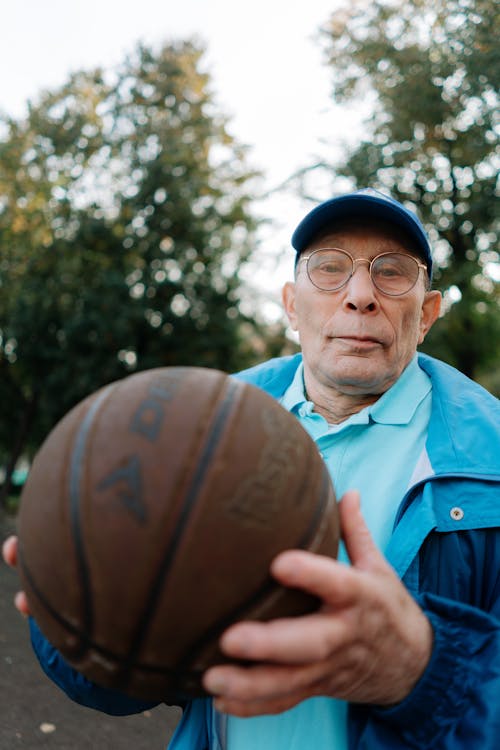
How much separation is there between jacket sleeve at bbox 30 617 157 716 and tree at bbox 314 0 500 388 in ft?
40.3

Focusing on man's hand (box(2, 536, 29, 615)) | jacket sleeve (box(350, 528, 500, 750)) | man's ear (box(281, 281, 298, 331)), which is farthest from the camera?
man's ear (box(281, 281, 298, 331))

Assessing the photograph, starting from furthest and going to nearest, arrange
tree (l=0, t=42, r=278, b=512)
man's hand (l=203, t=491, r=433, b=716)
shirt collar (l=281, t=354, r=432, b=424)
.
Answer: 1. tree (l=0, t=42, r=278, b=512)
2. shirt collar (l=281, t=354, r=432, b=424)
3. man's hand (l=203, t=491, r=433, b=716)

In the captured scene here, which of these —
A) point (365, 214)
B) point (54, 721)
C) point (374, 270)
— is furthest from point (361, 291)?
point (54, 721)

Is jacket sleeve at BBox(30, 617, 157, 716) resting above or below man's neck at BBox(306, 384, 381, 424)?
below

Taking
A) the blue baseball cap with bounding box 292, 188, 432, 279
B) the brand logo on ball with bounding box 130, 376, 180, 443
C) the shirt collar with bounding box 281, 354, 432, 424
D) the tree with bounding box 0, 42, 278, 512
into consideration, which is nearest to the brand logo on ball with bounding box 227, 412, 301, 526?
the brand logo on ball with bounding box 130, 376, 180, 443

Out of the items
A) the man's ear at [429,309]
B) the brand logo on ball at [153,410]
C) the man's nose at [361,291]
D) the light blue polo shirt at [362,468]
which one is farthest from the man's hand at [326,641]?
the man's ear at [429,309]

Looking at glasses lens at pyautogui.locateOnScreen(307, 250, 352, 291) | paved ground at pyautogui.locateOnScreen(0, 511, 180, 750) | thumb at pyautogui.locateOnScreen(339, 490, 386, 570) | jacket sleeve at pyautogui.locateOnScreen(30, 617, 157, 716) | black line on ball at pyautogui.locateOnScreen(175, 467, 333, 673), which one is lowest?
paved ground at pyautogui.locateOnScreen(0, 511, 180, 750)

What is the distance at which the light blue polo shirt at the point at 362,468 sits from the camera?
2.11 meters

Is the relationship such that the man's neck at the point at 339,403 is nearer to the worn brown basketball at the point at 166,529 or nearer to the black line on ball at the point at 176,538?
the worn brown basketball at the point at 166,529

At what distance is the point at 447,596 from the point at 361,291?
1184mm

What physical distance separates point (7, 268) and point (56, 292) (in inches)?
87.7

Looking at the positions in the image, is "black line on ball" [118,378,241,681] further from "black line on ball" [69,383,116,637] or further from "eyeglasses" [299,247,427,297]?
"eyeglasses" [299,247,427,297]

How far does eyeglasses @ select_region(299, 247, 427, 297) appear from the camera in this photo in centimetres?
265

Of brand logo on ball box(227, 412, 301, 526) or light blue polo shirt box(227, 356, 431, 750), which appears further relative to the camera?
light blue polo shirt box(227, 356, 431, 750)
